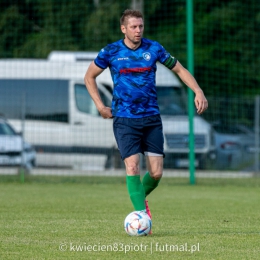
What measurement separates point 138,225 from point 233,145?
1216 centimetres

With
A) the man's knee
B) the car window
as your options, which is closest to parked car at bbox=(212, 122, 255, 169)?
the car window

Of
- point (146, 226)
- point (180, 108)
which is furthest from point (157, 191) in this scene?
point (146, 226)

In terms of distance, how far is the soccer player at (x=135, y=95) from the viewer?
742 centimetres

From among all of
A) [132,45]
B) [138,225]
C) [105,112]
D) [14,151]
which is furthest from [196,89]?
[14,151]

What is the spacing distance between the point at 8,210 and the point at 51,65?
1075cm

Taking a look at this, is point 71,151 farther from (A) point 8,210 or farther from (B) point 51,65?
(A) point 8,210

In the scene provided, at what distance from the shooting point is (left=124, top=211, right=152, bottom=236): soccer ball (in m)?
6.94

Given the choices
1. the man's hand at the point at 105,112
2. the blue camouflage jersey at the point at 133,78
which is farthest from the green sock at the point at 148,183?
the man's hand at the point at 105,112

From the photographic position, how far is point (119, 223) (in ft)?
27.1

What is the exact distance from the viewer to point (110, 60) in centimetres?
758

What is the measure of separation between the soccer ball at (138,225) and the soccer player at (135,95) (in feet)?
1.22

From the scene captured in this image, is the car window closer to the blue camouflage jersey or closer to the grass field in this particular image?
the grass field

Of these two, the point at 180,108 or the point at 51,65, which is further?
the point at 51,65

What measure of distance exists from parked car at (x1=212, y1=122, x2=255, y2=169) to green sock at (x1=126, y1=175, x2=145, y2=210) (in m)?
11.1
